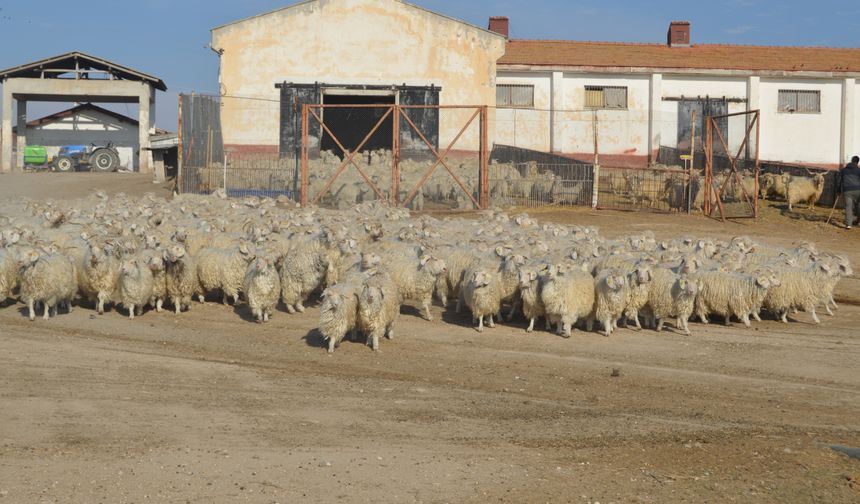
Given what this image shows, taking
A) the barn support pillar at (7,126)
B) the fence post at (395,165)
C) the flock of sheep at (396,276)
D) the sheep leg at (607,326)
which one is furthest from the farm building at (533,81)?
the sheep leg at (607,326)

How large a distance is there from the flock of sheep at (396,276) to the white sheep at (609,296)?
0.02 metres

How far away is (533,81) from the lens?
37125 millimetres

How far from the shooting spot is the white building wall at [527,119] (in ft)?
109

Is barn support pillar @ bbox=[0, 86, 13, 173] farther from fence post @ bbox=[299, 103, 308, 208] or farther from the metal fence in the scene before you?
the metal fence

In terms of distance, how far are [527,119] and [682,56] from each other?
8143 mm

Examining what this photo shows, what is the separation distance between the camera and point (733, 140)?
36250mm

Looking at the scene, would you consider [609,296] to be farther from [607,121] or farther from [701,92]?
[701,92]

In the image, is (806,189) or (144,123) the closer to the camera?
(806,189)

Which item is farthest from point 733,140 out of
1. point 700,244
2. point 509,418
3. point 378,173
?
point 509,418

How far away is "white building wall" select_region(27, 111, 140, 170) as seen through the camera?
55812mm

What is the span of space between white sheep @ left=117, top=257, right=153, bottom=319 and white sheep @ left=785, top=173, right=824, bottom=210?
19693 millimetres

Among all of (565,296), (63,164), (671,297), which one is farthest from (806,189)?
(63,164)

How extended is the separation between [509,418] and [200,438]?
280cm

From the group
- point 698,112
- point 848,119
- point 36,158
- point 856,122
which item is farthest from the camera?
point 36,158
